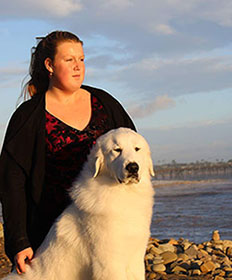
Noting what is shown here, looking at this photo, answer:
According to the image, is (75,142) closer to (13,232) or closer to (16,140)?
(16,140)

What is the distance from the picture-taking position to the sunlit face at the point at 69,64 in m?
4.00

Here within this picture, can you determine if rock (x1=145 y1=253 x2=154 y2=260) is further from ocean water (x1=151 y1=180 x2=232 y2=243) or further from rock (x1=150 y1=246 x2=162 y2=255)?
ocean water (x1=151 y1=180 x2=232 y2=243)

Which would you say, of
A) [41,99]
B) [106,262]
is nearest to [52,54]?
[41,99]

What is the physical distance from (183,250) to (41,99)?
4.83 m

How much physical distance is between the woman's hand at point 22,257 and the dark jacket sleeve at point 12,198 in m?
0.07

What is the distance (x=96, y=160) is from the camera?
140 inches

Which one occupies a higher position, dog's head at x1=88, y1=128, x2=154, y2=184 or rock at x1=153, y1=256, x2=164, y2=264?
dog's head at x1=88, y1=128, x2=154, y2=184

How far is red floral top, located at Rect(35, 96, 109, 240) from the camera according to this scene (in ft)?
13.3

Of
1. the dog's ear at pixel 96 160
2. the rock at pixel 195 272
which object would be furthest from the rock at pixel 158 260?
the dog's ear at pixel 96 160

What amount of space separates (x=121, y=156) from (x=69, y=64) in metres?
1.03

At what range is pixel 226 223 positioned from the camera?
14.8 metres

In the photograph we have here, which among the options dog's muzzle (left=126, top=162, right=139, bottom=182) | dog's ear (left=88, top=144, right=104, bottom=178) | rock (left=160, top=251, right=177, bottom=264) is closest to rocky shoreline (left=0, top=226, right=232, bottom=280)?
rock (left=160, top=251, right=177, bottom=264)

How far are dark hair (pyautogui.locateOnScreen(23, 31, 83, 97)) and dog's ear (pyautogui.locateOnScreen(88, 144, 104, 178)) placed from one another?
0.98 m

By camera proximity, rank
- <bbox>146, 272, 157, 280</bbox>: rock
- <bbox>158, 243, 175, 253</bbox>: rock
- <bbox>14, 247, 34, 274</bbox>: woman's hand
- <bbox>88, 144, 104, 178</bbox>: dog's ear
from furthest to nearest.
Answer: <bbox>158, 243, 175, 253</bbox>: rock < <bbox>146, 272, 157, 280</bbox>: rock < <bbox>14, 247, 34, 274</bbox>: woman's hand < <bbox>88, 144, 104, 178</bbox>: dog's ear
